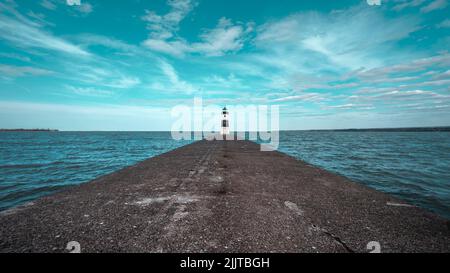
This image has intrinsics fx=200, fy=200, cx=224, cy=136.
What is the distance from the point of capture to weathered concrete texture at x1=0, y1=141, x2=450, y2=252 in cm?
352

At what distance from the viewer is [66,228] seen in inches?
161

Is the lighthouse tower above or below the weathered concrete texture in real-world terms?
above

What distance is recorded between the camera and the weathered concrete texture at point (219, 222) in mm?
3518

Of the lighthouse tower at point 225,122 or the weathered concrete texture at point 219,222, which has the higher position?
the lighthouse tower at point 225,122

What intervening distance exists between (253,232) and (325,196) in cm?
370

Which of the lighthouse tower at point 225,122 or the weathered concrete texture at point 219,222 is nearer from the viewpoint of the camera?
the weathered concrete texture at point 219,222

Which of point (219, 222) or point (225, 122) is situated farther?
point (225, 122)

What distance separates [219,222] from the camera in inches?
173

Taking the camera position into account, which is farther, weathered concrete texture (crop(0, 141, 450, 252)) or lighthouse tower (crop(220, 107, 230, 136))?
lighthouse tower (crop(220, 107, 230, 136))

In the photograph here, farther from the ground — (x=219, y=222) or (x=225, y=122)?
(x=225, y=122)

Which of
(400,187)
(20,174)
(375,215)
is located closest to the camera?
(375,215)
